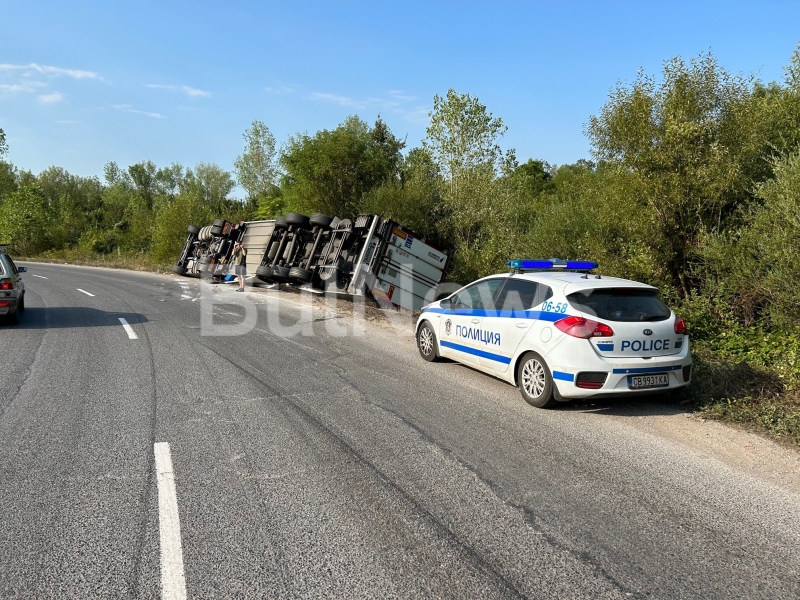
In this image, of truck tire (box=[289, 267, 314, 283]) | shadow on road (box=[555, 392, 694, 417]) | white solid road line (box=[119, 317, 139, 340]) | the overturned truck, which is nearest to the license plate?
shadow on road (box=[555, 392, 694, 417])

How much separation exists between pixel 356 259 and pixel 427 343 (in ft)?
23.3

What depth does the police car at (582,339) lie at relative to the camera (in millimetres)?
6188

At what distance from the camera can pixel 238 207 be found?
192ft

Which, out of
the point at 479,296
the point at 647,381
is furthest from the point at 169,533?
the point at 479,296

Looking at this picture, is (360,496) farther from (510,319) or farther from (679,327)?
(679,327)

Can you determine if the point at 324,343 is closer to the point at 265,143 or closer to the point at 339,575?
the point at 339,575

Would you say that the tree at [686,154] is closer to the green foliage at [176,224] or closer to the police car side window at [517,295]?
the police car side window at [517,295]

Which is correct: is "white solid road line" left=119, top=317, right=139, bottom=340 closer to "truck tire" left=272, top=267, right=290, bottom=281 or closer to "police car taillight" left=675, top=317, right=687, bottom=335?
"truck tire" left=272, top=267, right=290, bottom=281

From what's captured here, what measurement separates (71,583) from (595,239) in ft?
37.3

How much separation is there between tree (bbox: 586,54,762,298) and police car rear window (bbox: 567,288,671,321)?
168 inches

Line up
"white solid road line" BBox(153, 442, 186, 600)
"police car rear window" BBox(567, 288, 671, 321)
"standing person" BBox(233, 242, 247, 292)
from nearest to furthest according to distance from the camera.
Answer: "white solid road line" BBox(153, 442, 186, 600) < "police car rear window" BBox(567, 288, 671, 321) < "standing person" BBox(233, 242, 247, 292)

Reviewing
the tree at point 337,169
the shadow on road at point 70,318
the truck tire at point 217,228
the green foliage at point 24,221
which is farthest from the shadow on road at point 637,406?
the green foliage at point 24,221

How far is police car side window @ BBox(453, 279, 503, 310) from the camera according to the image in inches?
311

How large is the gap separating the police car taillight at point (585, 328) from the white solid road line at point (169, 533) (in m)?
4.14
